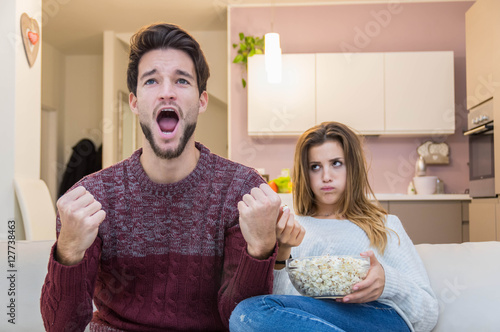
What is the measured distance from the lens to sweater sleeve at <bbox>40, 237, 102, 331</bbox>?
113 cm

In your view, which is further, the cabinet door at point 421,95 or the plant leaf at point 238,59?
the plant leaf at point 238,59

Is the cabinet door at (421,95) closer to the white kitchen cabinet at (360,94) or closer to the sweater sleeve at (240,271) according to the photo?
the white kitchen cabinet at (360,94)

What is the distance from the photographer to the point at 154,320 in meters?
1.25

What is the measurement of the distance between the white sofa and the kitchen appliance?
184 centimetres

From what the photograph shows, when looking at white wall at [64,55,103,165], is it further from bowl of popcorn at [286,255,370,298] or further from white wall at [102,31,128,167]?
bowl of popcorn at [286,255,370,298]

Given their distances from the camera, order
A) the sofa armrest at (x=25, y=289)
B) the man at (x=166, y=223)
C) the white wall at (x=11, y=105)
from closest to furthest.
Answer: the man at (x=166, y=223) → the sofa armrest at (x=25, y=289) → the white wall at (x=11, y=105)

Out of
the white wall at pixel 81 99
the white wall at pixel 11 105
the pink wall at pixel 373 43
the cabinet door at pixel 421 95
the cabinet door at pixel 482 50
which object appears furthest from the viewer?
the white wall at pixel 81 99

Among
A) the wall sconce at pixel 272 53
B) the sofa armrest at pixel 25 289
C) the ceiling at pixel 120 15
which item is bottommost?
the sofa armrest at pixel 25 289

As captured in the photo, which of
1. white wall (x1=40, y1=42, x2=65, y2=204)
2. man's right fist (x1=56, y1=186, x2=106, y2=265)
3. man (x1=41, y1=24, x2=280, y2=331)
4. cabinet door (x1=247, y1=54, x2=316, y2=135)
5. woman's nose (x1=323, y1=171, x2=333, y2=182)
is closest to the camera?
man's right fist (x1=56, y1=186, x2=106, y2=265)

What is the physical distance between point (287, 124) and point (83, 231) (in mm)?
3862

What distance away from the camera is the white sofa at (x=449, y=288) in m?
1.63

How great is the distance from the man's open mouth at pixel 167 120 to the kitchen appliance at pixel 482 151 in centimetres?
260

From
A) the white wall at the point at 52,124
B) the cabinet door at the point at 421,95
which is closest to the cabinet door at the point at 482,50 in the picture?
the cabinet door at the point at 421,95

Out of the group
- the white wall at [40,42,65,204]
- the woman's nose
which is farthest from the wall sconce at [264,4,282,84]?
the white wall at [40,42,65,204]
